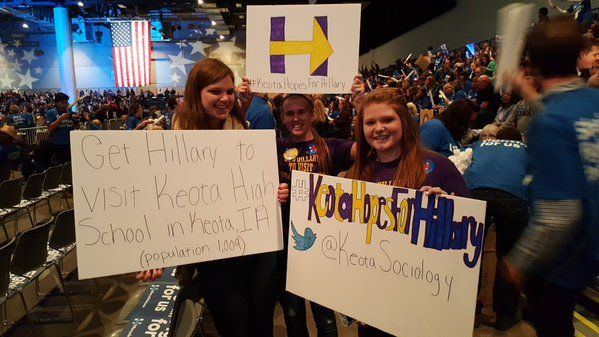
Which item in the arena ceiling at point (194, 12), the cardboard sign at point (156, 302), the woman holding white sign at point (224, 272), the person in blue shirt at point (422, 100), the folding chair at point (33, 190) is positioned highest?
the arena ceiling at point (194, 12)

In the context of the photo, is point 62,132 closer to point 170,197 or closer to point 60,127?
point 60,127

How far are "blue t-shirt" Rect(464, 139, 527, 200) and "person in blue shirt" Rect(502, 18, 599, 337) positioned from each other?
120cm

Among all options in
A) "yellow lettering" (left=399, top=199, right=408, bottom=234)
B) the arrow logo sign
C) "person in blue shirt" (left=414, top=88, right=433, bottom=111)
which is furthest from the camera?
"person in blue shirt" (left=414, top=88, right=433, bottom=111)

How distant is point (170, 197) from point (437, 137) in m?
2.61

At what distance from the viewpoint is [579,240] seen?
134 centimetres

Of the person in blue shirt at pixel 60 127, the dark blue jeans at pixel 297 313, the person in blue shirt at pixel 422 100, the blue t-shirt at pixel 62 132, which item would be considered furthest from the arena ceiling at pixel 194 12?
the dark blue jeans at pixel 297 313

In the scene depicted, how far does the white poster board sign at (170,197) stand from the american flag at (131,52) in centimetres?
1299

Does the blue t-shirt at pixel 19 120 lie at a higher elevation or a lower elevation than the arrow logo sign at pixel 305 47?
lower

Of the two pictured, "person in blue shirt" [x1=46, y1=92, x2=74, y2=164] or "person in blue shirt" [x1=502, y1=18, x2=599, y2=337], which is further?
"person in blue shirt" [x1=46, y1=92, x2=74, y2=164]

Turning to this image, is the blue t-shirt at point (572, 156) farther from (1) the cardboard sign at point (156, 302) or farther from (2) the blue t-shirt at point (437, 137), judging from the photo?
(1) the cardboard sign at point (156, 302)

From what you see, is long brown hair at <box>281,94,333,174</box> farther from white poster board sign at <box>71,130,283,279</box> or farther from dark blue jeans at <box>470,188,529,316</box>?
dark blue jeans at <box>470,188,529,316</box>

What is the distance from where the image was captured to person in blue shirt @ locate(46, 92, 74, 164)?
6.52 metres

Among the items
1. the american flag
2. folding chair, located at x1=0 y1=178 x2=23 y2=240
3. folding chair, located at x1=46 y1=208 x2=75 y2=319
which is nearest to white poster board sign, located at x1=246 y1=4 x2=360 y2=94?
folding chair, located at x1=46 y1=208 x2=75 y2=319

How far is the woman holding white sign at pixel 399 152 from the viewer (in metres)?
1.49
